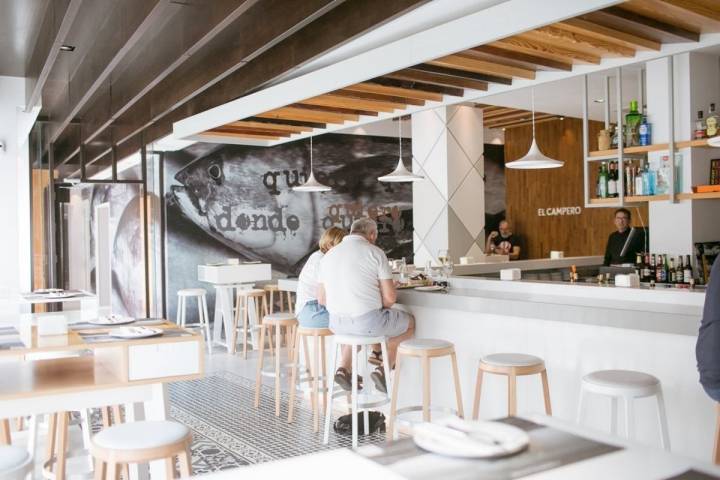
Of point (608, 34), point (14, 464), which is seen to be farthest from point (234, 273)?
point (14, 464)

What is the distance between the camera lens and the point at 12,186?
7.24 metres

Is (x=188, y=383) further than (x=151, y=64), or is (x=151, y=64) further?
(x=188, y=383)

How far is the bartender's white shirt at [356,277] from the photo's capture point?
4234mm

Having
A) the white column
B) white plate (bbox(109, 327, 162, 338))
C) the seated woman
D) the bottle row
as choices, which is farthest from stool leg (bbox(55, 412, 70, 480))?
the white column

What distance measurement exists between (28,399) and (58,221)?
566cm

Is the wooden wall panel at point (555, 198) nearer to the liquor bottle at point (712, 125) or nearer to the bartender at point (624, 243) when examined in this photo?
the bartender at point (624, 243)

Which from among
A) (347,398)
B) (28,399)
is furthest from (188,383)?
(28,399)

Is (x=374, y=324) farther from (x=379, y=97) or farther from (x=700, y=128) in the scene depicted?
(x=700, y=128)

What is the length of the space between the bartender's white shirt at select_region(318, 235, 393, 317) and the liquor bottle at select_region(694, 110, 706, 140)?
2.70 metres

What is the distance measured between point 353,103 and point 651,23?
6.85ft

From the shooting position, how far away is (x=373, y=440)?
4.41 m

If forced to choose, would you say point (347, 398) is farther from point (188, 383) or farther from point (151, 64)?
point (151, 64)

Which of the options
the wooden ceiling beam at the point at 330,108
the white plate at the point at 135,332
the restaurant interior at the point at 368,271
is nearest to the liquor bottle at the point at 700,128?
the restaurant interior at the point at 368,271

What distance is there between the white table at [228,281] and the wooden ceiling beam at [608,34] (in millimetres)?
5527
